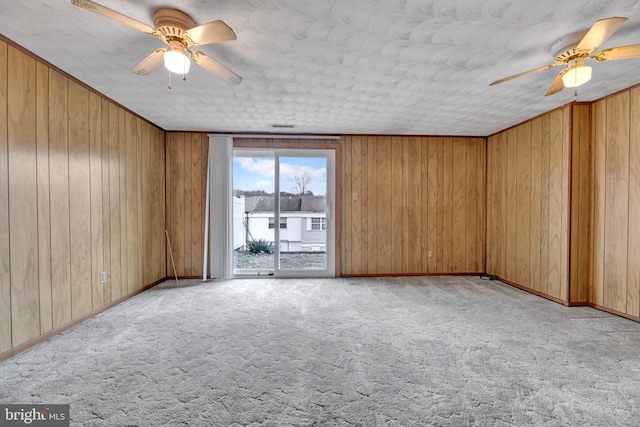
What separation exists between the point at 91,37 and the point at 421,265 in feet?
16.0

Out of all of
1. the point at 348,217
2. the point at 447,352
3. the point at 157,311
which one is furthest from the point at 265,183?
the point at 447,352

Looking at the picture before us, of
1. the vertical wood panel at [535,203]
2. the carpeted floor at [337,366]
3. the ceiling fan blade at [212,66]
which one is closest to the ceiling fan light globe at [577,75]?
the vertical wood panel at [535,203]

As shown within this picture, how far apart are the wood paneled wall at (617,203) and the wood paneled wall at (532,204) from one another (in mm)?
274

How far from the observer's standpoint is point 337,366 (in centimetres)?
201

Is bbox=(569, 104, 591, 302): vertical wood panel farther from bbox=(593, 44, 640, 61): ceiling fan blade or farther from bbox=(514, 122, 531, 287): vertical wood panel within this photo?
bbox=(593, 44, 640, 61): ceiling fan blade

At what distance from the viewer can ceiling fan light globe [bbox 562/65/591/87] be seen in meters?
2.02

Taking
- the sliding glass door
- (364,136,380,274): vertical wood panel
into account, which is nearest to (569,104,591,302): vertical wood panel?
(364,136,380,274): vertical wood panel

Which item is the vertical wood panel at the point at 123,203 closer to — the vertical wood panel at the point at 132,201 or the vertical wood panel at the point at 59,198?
the vertical wood panel at the point at 132,201

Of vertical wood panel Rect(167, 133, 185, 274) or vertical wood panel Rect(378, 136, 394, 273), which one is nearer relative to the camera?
vertical wood panel Rect(167, 133, 185, 274)

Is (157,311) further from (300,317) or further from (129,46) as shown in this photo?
(129,46)

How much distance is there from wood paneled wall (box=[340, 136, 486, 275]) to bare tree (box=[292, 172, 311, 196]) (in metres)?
0.60

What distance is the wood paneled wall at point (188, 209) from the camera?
452 centimetres

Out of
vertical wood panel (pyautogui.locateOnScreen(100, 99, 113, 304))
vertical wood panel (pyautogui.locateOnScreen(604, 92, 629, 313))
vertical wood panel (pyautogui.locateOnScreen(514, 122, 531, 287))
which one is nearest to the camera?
vertical wood panel (pyautogui.locateOnScreen(604, 92, 629, 313))

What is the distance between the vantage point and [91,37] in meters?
2.00
